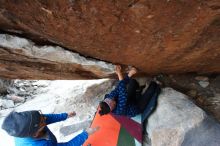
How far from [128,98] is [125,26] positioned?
1.86 metres

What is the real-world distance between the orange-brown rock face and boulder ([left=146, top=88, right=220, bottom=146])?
749 millimetres

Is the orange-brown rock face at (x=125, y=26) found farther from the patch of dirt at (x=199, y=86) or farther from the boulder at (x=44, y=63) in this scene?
the patch of dirt at (x=199, y=86)

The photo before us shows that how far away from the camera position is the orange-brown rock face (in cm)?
200

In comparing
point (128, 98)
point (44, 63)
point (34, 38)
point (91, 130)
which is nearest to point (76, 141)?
point (91, 130)

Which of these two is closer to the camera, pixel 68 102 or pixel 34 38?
pixel 34 38

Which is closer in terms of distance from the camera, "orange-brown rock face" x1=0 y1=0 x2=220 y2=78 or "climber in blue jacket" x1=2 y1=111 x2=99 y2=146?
"orange-brown rock face" x1=0 y1=0 x2=220 y2=78

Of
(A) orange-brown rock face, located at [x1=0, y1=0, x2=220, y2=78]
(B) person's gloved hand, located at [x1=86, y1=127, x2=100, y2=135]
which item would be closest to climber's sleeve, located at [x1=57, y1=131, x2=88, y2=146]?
(B) person's gloved hand, located at [x1=86, y1=127, x2=100, y2=135]

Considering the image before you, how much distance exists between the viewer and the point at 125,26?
2.26m

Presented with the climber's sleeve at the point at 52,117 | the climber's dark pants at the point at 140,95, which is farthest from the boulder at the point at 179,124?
the climber's sleeve at the point at 52,117

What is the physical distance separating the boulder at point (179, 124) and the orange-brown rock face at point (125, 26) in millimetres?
749

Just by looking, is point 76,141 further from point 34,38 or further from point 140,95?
point 34,38

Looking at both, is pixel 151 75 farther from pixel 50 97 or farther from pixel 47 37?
pixel 50 97

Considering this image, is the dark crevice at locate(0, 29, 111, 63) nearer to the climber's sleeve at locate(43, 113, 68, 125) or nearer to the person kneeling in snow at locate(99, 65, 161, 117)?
the person kneeling in snow at locate(99, 65, 161, 117)

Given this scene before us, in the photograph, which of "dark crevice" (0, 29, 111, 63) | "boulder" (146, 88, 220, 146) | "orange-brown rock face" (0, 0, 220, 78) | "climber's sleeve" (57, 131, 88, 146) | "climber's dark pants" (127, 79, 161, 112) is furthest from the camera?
"climber's dark pants" (127, 79, 161, 112)
